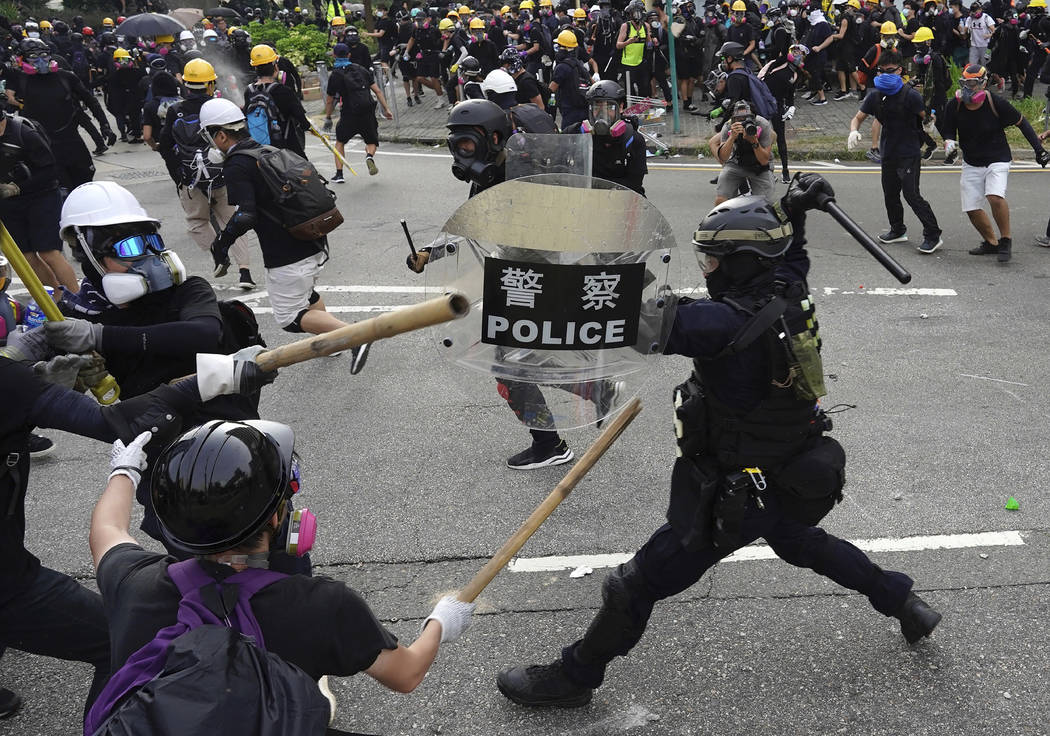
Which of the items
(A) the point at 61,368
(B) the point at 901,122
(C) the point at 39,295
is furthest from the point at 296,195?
(B) the point at 901,122

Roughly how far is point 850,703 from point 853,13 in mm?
17296

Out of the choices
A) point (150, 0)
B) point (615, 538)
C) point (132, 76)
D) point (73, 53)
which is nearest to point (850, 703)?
point (615, 538)

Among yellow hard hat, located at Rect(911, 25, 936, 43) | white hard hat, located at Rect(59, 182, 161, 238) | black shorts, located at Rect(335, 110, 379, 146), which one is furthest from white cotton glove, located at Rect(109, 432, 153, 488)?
yellow hard hat, located at Rect(911, 25, 936, 43)

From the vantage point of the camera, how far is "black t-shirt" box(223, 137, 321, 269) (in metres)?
5.77

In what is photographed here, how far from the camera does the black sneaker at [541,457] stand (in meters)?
5.16

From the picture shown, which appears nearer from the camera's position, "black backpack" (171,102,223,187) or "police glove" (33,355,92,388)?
"police glove" (33,355,92,388)

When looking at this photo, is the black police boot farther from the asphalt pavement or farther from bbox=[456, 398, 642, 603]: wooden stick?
Result: bbox=[456, 398, 642, 603]: wooden stick

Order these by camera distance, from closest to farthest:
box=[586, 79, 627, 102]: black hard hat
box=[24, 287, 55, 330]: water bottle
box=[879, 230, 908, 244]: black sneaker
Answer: box=[24, 287, 55, 330]: water bottle → box=[586, 79, 627, 102]: black hard hat → box=[879, 230, 908, 244]: black sneaker

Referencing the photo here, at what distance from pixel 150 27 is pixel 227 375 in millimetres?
17613

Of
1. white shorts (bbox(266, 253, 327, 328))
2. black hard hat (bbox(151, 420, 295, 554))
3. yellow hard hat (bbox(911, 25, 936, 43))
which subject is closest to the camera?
black hard hat (bbox(151, 420, 295, 554))

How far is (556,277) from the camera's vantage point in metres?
2.46

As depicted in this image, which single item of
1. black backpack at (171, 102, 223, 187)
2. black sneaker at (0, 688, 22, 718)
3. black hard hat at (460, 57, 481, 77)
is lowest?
black sneaker at (0, 688, 22, 718)

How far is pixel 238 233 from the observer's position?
5.93 m

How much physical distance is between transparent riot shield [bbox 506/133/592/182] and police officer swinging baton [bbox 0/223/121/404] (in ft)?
5.65
